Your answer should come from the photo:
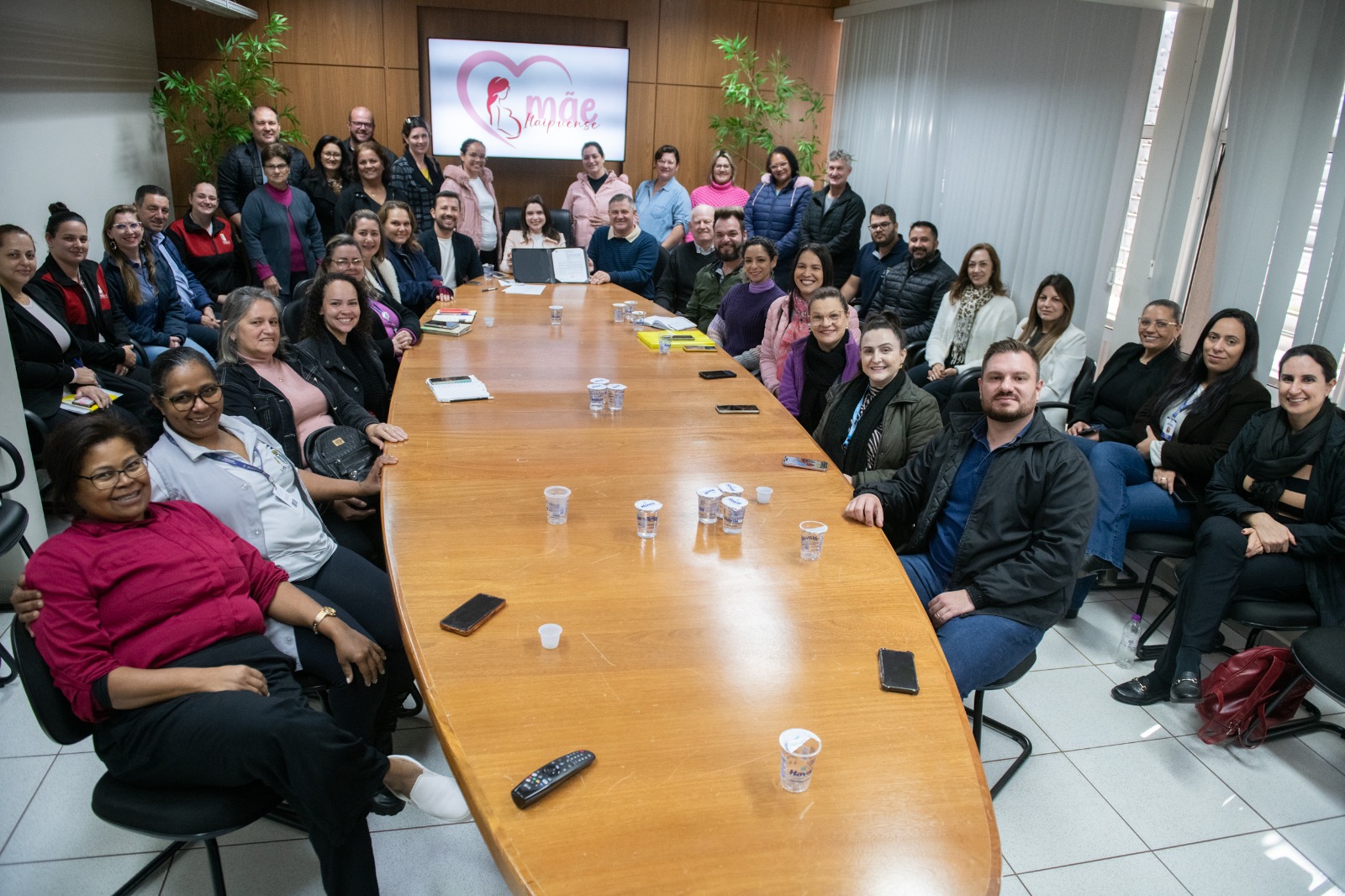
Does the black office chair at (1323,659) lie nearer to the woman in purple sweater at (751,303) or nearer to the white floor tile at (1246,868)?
the white floor tile at (1246,868)

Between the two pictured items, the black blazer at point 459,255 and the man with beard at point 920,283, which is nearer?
the man with beard at point 920,283

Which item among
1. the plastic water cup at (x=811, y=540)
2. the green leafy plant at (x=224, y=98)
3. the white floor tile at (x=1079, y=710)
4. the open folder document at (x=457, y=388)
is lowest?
the white floor tile at (x=1079, y=710)

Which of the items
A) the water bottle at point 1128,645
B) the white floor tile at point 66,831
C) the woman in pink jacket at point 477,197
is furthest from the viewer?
the woman in pink jacket at point 477,197

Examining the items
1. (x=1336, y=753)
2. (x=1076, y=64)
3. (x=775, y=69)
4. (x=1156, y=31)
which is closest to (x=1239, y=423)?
(x=1336, y=753)

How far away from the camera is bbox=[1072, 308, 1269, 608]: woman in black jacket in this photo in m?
3.37

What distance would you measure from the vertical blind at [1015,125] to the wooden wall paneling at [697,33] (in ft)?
3.92

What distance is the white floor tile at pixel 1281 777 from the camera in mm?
2602

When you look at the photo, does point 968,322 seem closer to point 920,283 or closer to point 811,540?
point 920,283

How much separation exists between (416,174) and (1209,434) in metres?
5.42

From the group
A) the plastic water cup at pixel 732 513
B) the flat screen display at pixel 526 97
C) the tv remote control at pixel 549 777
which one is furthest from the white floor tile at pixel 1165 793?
the flat screen display at pixel 526 97

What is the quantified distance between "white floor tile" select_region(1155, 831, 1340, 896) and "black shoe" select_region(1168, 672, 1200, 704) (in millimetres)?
539

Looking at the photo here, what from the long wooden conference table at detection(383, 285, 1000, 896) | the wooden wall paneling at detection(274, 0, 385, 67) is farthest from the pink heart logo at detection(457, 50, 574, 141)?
the long wooden conference table at detection(383, 285, 1000, 896)

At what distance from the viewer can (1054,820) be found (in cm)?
250

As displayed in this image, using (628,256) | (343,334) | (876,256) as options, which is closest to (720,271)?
(628,256)
